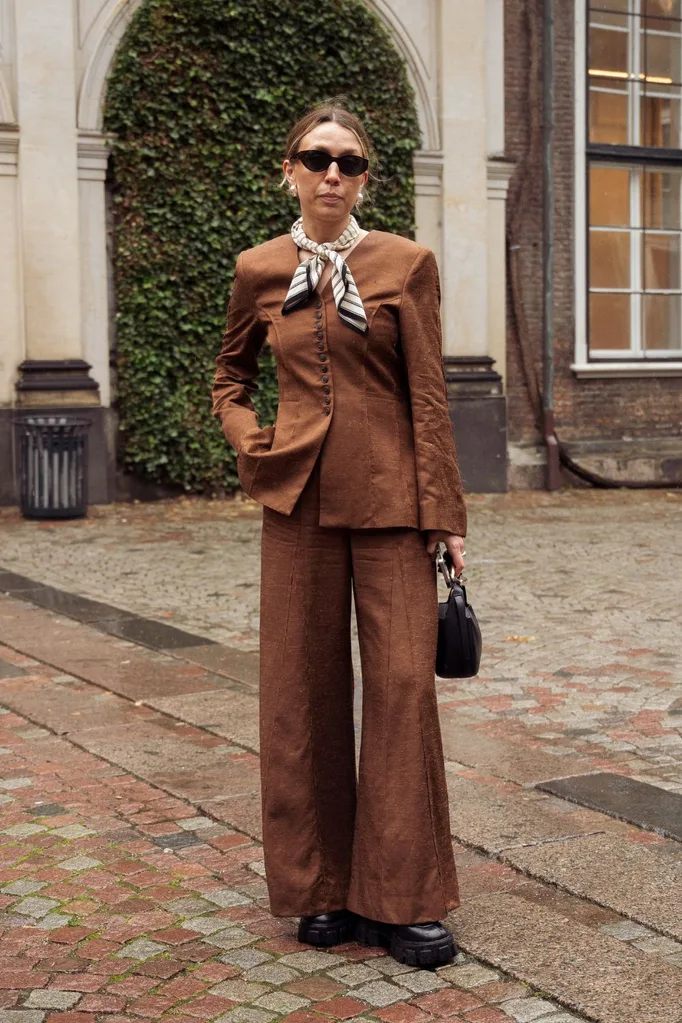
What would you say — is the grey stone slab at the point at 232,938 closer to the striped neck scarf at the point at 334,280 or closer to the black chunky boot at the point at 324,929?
the black chunky boot at the point at 324,929

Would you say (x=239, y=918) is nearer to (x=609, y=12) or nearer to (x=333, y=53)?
(x=333, y=53)

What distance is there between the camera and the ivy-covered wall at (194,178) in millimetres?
13000

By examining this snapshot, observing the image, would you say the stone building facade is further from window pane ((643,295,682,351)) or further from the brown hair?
the brown hair

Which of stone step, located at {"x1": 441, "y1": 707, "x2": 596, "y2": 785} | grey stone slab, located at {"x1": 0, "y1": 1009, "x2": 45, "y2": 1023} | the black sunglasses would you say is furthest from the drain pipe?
grey stone slab, located at {"x1": 0, "y1": 1009, "x2": 45, "y2": 1023}

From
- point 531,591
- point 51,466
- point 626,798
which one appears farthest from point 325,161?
point 51,466

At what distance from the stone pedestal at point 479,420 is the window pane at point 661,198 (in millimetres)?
2912

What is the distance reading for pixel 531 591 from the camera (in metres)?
8.48

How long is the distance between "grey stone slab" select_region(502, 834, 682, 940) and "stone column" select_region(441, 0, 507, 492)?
34.7 feet

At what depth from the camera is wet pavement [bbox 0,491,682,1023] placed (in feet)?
9.97

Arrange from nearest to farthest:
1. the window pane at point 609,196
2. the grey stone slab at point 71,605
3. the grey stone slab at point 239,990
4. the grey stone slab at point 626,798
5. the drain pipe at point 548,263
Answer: the grey stone slab at point 239,990
the grey stone slab at point 626,798
the grey stone slab at point 71,605
the drain pipe at point 548,263
the window pane at point 609,196

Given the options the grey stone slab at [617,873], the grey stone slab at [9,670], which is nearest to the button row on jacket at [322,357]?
the grey stone slab at [617,873]

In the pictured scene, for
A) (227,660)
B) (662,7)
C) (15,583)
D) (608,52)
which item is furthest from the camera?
(662,7)

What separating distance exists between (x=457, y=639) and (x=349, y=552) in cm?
31

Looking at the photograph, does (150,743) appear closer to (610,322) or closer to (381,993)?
(381,993)
